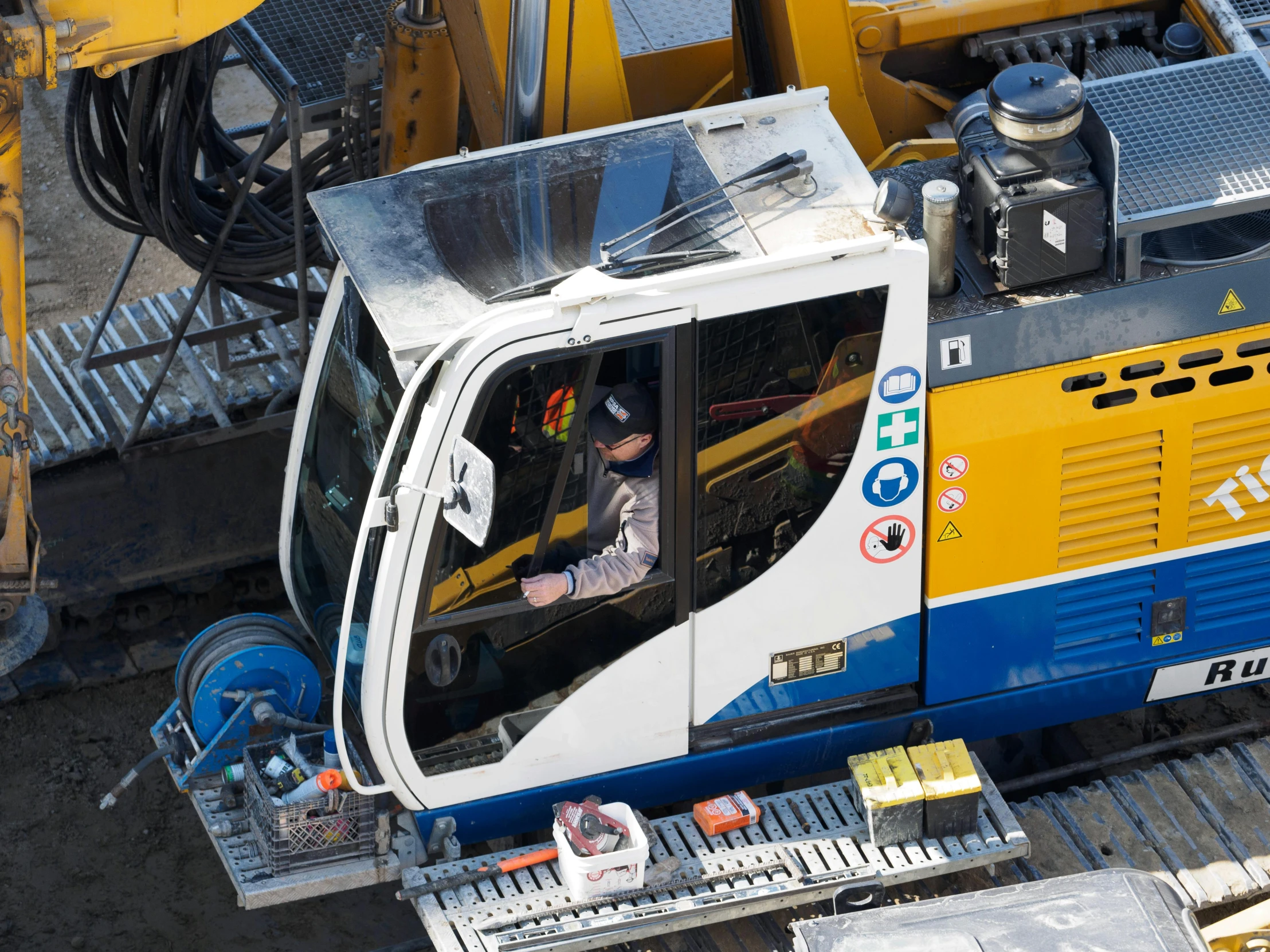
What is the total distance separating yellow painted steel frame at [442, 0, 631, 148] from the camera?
5.23m

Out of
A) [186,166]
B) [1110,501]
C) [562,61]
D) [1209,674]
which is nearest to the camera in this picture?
[1110,501]

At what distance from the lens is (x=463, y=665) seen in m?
4.81

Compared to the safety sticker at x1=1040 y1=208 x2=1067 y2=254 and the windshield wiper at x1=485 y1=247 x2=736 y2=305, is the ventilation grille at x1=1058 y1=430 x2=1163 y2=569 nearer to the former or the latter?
the safety sticker at x1=1040 y1=208 x2=1067 y2=254

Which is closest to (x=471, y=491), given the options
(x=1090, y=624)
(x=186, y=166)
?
(x=1090, y=624)

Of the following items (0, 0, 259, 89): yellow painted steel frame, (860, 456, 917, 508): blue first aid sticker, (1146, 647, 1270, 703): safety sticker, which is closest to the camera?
(0, 0, 259, 89): yellow painted steel frame

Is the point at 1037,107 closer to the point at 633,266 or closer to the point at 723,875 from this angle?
the point at 633,266

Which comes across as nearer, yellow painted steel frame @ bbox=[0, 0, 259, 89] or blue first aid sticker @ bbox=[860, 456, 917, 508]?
yellow painted steel frame @ bbox=[0, 0, 259, 89]

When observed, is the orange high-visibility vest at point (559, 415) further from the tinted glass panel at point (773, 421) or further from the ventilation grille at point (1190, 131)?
the ventilation grille at point (1190, 131)

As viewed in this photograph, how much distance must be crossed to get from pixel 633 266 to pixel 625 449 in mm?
494

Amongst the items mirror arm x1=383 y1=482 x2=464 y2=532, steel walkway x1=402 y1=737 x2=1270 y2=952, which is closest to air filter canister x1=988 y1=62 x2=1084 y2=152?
mirror arm x1=383 y1=482 x2=464 y2=532

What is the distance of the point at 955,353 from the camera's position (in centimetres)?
480

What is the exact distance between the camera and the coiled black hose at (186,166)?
6566mm

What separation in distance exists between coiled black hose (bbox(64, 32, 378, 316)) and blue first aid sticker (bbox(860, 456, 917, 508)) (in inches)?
102

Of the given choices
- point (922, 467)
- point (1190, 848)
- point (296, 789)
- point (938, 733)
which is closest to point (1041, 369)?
point (922, 467)
